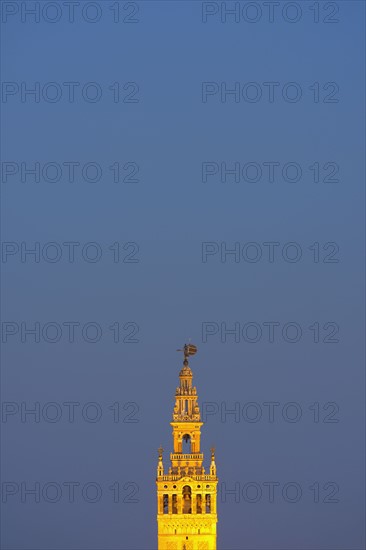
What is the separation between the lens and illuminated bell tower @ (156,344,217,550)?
61.0 meters

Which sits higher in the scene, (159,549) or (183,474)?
(183,474)

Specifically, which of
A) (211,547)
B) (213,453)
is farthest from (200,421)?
(211,547)

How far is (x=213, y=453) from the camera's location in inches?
2440

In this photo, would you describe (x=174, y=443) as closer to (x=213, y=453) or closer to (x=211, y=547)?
A: (x=213, y=453)

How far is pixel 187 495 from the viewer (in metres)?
61.4

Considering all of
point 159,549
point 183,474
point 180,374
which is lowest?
point 159,549

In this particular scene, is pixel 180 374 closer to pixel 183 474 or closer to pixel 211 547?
pixel 183 474

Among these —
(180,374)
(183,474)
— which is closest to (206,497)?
(183,474)

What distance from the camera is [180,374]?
206 feet

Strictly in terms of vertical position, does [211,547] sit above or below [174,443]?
below

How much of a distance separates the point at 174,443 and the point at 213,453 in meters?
2.41

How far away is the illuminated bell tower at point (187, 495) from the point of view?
60969mm

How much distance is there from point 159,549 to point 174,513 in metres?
2.28

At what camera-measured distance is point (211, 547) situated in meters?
60.8
